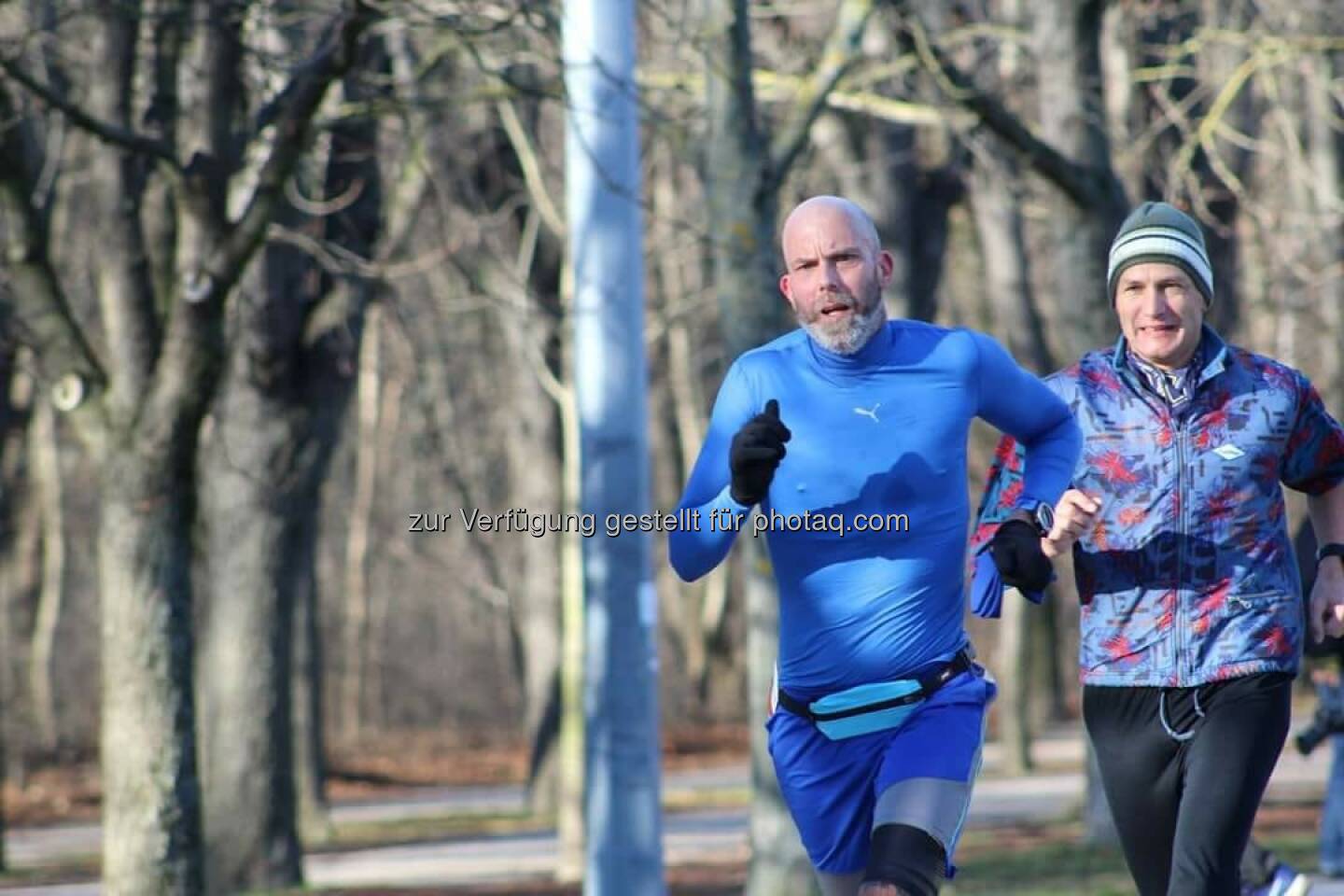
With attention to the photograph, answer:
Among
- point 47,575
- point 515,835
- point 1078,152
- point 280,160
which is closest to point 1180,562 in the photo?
point 280,160

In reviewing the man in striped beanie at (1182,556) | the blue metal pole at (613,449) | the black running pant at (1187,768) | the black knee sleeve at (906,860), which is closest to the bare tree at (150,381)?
the blue metal pole at (613,449)

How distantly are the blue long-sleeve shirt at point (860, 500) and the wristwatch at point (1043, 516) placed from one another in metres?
0.03

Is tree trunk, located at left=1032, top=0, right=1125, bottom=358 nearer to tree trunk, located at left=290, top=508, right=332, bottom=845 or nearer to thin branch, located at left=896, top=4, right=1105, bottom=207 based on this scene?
thin branch, located at left=896, top=4, right=1105, bottom=207

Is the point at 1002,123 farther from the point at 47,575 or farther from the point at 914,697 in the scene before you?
the point at 47,575

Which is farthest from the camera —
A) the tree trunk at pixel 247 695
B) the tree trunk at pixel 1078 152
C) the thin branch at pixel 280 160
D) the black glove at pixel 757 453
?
the tree trunk at pixel 247 695

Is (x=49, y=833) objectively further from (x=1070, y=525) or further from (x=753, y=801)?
(x=1070, y=525)

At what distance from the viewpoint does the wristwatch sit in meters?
5.21

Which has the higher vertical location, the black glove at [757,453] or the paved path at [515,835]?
the black glove at [757,453]

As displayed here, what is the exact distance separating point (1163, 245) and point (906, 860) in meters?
1.71

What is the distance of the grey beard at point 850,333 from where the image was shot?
505cm

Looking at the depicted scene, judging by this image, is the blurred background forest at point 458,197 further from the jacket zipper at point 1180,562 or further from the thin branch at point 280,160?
the jacket zipper at point 1180,562

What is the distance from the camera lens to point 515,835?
63.3 feet

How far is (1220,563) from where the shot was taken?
5285mm

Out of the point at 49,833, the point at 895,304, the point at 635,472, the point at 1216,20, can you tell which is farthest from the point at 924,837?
the point at 49,833
